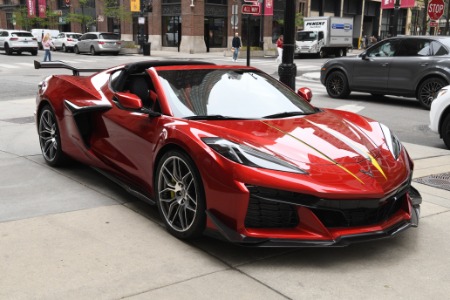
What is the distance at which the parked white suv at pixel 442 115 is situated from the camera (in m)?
7.43

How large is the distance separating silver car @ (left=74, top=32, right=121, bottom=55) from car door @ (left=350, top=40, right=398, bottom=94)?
83.8 feet

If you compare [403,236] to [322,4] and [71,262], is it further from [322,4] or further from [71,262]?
[322,4]

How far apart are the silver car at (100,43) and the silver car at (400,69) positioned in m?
24.8

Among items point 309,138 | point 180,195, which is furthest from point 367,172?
point 180,195

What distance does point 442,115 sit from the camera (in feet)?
24.6

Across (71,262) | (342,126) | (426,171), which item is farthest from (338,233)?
(426,171)

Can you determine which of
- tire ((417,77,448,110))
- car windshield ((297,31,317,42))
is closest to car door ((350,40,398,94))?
tire ((417,77,448,110))

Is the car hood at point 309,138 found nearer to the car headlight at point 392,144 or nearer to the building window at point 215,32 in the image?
the car headlight at point 392,144

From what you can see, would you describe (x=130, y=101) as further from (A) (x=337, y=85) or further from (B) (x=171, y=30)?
(B) (x=171, y=30)

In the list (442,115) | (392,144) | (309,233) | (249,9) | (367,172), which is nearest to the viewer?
(309,233)

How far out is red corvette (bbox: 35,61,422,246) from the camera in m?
3.36

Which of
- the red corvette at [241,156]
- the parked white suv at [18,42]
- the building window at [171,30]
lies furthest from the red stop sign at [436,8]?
the building window at [171,30]

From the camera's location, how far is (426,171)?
245 inches

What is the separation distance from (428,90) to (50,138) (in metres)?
9.09
